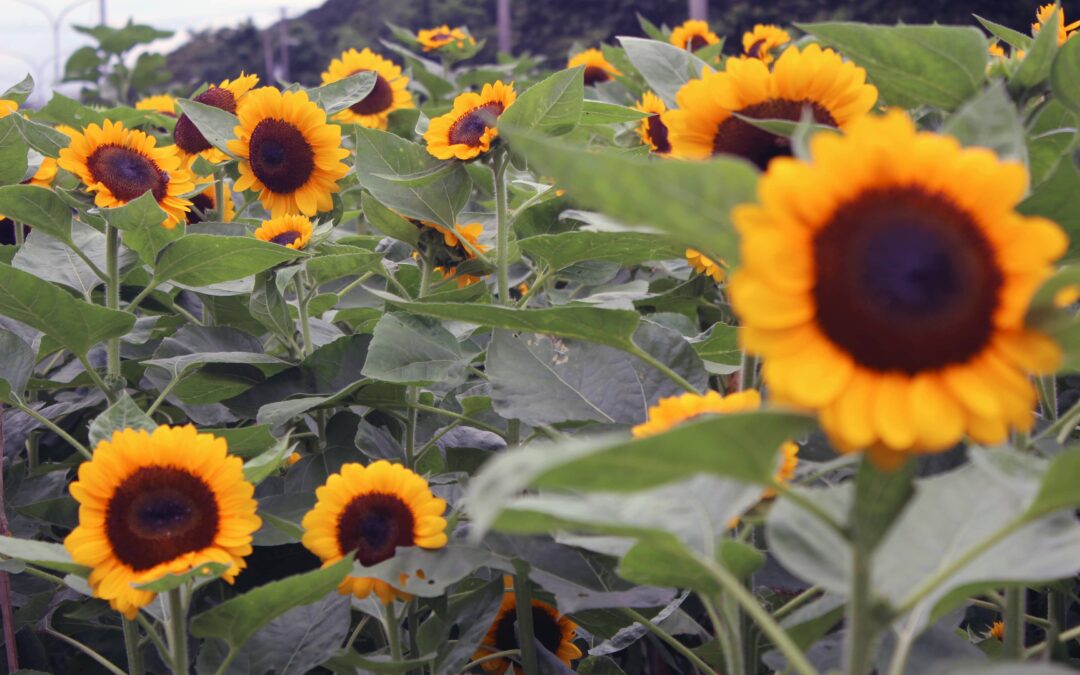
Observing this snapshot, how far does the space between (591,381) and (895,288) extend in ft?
1.58

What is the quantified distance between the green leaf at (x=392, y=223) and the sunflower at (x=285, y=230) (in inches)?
3.5

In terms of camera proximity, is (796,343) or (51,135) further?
(51,135)

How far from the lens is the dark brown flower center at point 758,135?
815 mm

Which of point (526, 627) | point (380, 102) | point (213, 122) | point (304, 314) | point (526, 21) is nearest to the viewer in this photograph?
point (526, 627)

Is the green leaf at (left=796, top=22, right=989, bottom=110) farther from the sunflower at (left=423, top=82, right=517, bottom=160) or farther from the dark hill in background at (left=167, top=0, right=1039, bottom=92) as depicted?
the dark hill in background at (left=167, top=0, right=1039, bottom=92)

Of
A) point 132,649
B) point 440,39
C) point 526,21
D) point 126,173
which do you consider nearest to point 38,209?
point 126,173

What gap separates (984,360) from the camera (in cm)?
46

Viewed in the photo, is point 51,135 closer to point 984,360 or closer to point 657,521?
point 657,521

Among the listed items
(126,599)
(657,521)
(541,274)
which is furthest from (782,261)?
(541,274)

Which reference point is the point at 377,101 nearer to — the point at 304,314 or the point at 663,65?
the point at 304,314

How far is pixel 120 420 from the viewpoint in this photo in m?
0.92

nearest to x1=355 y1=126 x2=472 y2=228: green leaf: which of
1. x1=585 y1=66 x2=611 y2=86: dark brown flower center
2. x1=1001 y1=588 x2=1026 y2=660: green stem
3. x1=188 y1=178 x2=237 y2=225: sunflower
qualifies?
x1=188 y1=178 x2=237 y2=225: sunflower

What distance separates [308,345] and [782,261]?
866mm

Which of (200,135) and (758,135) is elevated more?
(758,135)
